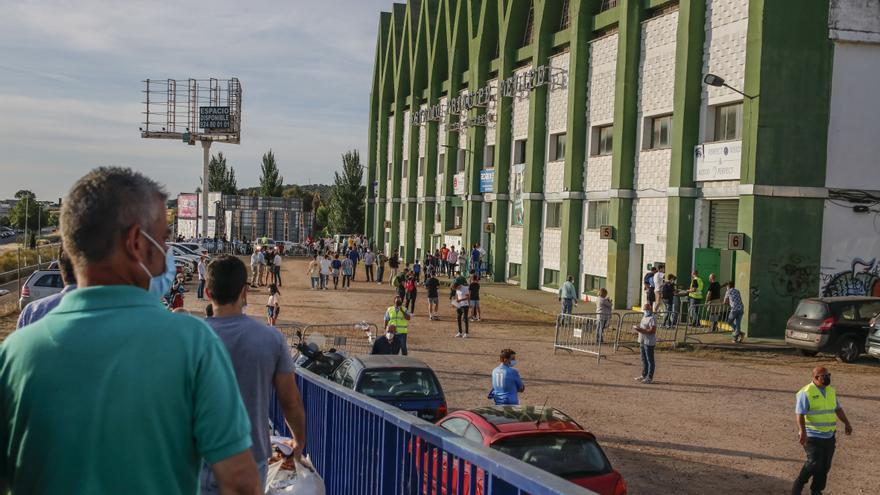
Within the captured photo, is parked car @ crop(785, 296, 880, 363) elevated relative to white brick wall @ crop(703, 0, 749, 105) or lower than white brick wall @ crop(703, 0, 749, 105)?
lower

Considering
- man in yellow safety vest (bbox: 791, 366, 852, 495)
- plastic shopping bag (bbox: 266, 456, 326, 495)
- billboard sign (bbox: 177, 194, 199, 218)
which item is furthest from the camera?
billboard sign (bbox: 177, 194, 199, 218)

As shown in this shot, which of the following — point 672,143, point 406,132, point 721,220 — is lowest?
point 721,220

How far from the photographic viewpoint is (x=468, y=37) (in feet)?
168

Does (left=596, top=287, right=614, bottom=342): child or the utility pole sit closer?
(left=596, top=287, right=614, bottom=342): child

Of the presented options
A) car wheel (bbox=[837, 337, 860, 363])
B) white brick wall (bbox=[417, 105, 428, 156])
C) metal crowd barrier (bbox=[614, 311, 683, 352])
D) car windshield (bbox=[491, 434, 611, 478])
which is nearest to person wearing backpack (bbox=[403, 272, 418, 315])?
metal crowd barrier (bbox=[614, 311, 683, 352])

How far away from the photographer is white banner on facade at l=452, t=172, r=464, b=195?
51406mm

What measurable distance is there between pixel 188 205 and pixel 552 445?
78.1 m

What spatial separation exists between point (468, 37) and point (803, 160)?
2900 cm

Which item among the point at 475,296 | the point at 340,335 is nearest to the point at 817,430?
the point at 340,335

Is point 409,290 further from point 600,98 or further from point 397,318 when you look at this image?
point 600,98

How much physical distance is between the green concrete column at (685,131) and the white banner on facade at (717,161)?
405 millimetres

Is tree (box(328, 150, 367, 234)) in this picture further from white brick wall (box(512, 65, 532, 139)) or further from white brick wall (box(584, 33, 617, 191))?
white brick wall (box(584, 33, 617, 191))

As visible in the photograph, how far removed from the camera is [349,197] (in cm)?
8875

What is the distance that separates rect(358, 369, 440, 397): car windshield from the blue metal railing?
16.3 feet
